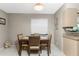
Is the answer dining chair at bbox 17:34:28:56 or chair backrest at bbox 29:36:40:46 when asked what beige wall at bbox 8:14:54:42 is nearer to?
dining chair at bbox 17:34:28:56

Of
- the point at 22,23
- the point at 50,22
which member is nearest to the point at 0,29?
the point at 22,23

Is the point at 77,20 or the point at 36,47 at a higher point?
the point at 77,20

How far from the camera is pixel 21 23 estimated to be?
8.67m

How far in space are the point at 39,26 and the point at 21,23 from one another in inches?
45.3

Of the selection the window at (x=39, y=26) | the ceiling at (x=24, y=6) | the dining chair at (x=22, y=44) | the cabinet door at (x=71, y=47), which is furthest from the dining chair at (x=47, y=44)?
the window at (x=39, y=26)

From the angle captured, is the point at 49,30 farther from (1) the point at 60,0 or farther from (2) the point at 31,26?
(1) the point at 60,0

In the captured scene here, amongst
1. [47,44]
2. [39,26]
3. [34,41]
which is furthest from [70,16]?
[39,26]

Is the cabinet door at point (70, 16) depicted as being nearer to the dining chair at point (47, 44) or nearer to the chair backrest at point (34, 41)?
the dining chair at point (47, 44)

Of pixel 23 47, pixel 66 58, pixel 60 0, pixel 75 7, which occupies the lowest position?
pixel 23 47

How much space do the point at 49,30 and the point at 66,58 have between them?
767 cm

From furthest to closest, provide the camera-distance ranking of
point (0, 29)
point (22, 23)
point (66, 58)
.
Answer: point (22, 23) < point (0, 29) < point (66, 58)

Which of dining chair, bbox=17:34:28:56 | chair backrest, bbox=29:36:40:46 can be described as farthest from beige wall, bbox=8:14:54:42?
chair backrest, bbox=29:36:40:46

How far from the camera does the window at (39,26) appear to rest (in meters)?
8.70

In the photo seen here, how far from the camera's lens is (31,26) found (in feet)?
28.6
